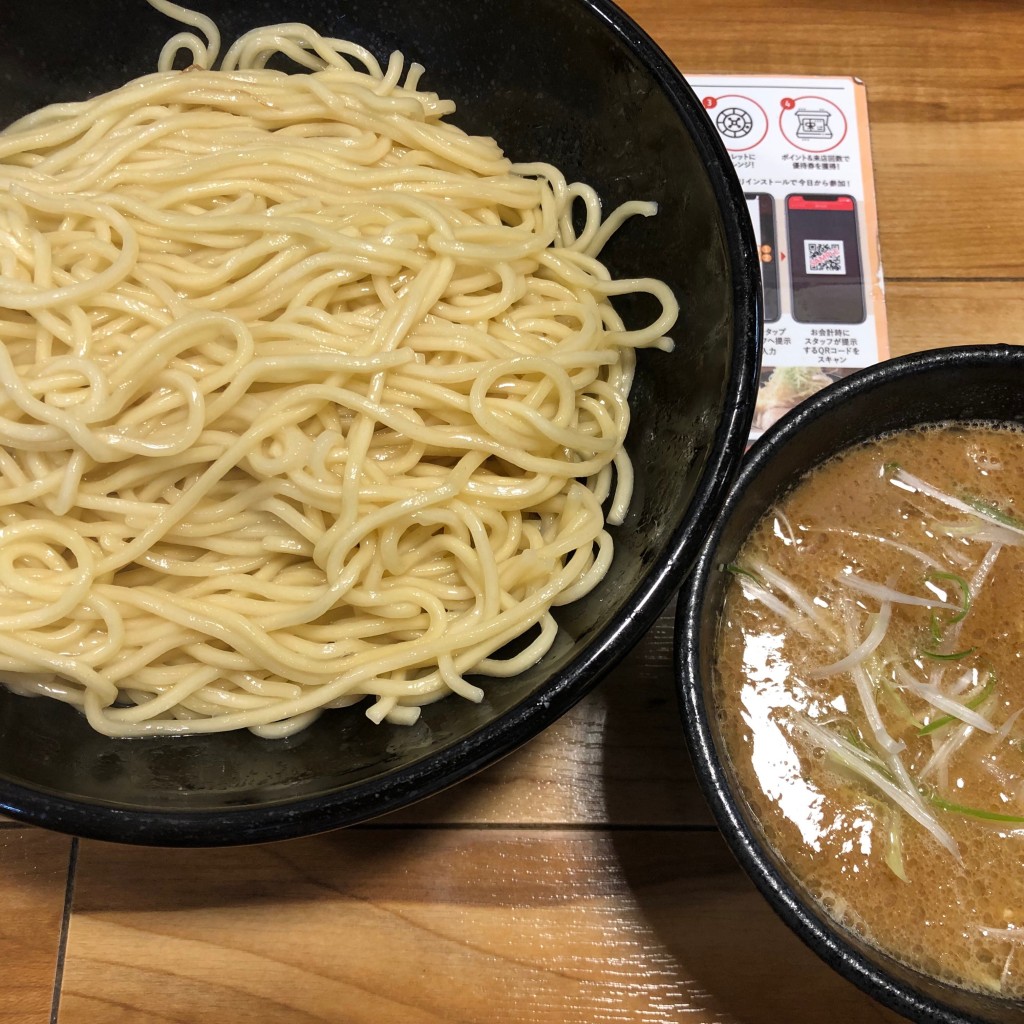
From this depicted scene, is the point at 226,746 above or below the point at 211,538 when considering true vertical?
below

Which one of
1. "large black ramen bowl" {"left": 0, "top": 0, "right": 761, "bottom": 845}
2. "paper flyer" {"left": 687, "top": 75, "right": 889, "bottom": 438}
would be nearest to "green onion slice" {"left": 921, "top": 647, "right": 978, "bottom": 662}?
"large black ramen bowl" {"left": 0, "top": 0, "right": 761, "bottom": 845}

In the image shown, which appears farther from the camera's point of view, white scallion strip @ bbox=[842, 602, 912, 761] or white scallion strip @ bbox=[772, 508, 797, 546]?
white scallion strip @ bbox=[772, 508, 797, 546]

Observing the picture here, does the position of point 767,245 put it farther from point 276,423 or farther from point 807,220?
point 276,423

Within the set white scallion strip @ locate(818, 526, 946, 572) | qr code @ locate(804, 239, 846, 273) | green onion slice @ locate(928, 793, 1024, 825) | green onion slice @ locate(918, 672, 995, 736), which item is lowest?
green onion slice @ locate(928, 793, 1024, 825)

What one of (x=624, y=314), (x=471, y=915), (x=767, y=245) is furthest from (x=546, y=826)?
(x=767, y=245)

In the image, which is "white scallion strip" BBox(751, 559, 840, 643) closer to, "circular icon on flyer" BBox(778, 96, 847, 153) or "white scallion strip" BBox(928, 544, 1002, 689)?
"white scallion strip" BBox(928, 544, 1002, 689)

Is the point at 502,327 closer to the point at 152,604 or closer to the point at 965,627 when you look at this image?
the point at 152,604

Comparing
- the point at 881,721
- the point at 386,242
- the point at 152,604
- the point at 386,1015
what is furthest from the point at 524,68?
the point at 386,1015
